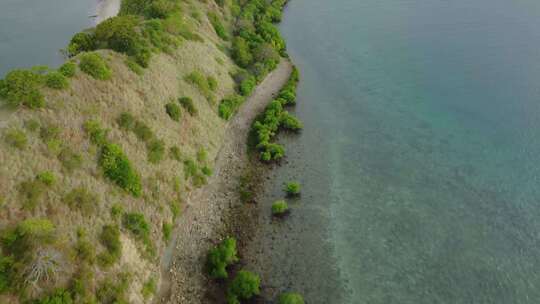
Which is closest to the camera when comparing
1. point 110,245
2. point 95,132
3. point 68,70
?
point 110,245

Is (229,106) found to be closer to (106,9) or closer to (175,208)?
(175,208)

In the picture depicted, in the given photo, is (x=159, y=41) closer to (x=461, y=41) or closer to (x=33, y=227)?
(x=33, y=227)

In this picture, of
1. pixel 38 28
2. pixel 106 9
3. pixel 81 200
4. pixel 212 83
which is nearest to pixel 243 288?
pixel 81 200

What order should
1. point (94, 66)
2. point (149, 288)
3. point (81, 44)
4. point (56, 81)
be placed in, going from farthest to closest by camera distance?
point (81, 44), point (94, 66), point (56, 81), point (149, 288)

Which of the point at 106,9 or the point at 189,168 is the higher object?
the point at 106,9

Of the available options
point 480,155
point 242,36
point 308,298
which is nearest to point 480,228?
point 480,155

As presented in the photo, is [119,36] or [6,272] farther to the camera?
[119,36]
